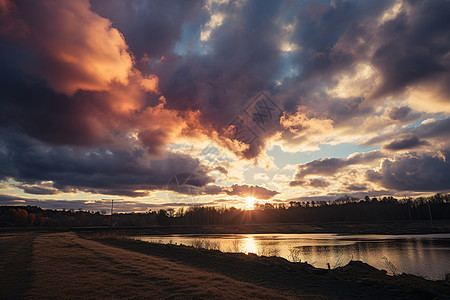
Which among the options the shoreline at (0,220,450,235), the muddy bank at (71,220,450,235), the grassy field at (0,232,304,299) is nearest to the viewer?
the grassy field at (0,232,304,299)

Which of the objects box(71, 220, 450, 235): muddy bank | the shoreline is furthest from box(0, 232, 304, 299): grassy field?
the shoreline

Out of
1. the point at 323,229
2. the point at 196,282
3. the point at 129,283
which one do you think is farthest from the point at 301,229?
the point at 129,283

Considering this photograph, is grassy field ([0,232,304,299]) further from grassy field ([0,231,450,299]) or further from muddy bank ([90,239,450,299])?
muddy bank ([90,239,450,299])

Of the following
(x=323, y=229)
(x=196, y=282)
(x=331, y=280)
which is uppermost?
(x=196, y=282)

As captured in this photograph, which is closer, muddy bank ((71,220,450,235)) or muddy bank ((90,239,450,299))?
muddy bank ((90,239,450,299))

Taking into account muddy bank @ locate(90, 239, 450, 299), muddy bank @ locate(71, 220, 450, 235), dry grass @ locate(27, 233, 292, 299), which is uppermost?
dry grass @ locate(27, 233, 292, 299)

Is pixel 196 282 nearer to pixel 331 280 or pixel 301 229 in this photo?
pixel 331 280

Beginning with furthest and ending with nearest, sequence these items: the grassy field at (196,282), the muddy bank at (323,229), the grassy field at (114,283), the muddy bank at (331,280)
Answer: the muddy bank at (323,229)
the muddy bank at (331,280)
the grassy field at (196,282)
the grassy field at (114,283)

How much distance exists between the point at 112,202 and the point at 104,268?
122m

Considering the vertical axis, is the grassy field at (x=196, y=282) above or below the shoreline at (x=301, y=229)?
above

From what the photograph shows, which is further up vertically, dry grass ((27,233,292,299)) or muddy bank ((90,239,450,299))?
dry grass ((27,233,292,299))

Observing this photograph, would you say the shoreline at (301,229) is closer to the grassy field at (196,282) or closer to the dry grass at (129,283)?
the grassy field at (196,282)

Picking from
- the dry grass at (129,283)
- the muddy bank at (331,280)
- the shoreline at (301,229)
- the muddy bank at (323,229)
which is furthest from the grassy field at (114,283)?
the shoreline at (301,229)

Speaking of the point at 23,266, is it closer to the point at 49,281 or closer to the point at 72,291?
the point at 49,281
